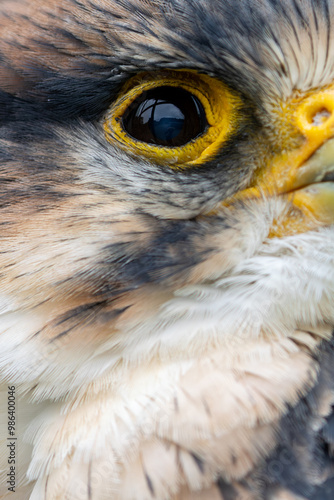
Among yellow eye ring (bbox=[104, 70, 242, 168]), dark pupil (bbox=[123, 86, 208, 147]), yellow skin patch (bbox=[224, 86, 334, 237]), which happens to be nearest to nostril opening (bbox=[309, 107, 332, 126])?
yellow skin patch (bbox=[224, 86, 334, 237])

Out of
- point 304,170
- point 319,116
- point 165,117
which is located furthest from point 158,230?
point 319,116

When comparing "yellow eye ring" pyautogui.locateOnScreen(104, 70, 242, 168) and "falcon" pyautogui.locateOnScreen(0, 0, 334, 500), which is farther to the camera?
"yellow eye ring" pyautogui.locateOnScreen(104, 70, 242, 168)

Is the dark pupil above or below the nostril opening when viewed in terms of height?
above

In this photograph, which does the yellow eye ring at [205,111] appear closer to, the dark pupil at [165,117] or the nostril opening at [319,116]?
the dark pupil at [165,117]

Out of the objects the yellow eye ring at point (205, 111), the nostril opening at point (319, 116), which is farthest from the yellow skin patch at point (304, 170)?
the yellow eye ring at point (205, 111)

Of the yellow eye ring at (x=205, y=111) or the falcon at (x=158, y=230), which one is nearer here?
the falcon at (x=158, y=230)

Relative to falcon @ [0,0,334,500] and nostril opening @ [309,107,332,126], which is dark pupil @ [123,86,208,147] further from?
nostril opening @ [309,107,332,126]

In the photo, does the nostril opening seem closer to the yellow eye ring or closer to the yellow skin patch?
the yellow skin patch

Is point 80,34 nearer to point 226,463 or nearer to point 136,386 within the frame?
point 136,386
